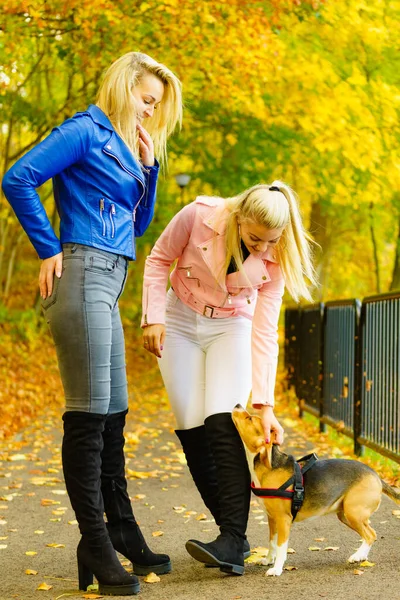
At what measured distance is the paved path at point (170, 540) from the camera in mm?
4062

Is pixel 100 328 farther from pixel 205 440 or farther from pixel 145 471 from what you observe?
pixel 145 471

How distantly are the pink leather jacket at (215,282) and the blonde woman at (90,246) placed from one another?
17.1 inches

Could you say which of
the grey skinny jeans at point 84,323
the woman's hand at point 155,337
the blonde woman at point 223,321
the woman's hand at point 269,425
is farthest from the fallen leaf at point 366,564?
→ the grey skinny jeans at point 84,323

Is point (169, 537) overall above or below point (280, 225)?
below

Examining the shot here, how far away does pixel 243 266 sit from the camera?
439 cm

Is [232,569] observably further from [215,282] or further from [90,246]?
[90,246]

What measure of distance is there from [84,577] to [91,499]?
0.44 metres

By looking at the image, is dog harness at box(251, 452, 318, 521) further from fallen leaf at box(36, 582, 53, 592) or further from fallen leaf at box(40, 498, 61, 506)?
fallen leaf at box(40, 498, 61, 506)

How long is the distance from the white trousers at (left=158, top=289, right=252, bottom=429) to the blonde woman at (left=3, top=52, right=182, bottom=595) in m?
0.52

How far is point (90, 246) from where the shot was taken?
3854mm

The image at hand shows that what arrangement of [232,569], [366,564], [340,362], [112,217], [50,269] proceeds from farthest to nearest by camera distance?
[340,362] → [366,564] → [232,569] → [112,217] → [50,269]

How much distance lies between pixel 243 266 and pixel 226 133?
14.1 m

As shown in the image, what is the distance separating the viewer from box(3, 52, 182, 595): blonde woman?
3744mm

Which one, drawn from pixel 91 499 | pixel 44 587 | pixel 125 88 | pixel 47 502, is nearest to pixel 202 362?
pixel 91 499
